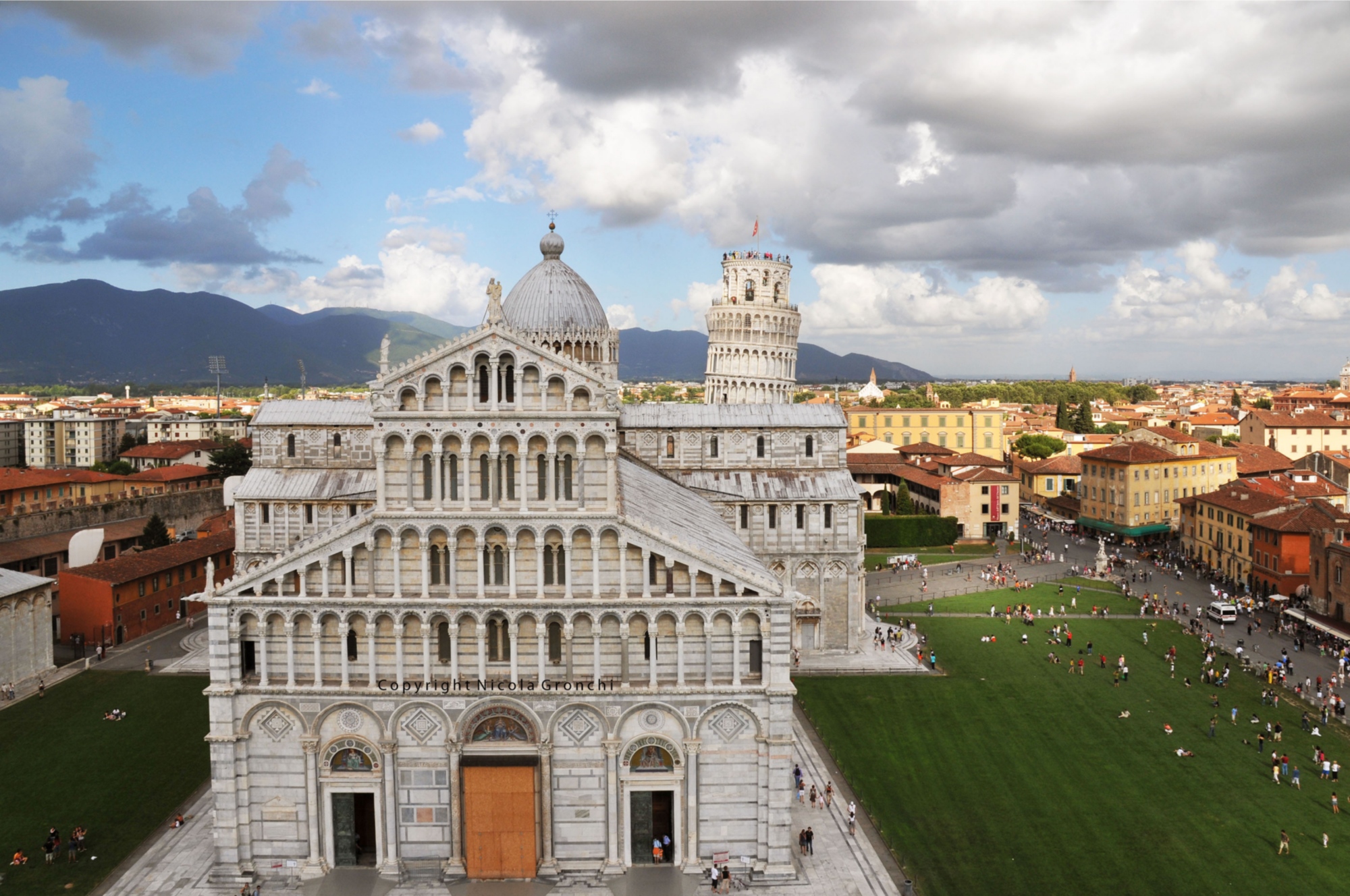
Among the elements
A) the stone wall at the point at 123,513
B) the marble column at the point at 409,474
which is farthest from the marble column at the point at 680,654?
the stone wall at the point at 123,513

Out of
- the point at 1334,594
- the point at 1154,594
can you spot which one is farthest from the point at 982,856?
the point at 1154,594

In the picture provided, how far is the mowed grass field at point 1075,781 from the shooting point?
33344 millimetres

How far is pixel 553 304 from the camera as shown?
6156 cm

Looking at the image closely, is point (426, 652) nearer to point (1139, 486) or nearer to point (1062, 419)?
point (1139, 486)

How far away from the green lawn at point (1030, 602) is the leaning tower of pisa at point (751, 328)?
30708 mm

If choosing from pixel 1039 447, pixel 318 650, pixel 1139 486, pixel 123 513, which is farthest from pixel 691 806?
pixel 1039 447

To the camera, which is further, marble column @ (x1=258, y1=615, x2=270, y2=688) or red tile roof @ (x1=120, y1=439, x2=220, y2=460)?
red tile roof @ (x1=120, y1=439, x2=220, y2=460)

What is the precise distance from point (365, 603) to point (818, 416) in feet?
112

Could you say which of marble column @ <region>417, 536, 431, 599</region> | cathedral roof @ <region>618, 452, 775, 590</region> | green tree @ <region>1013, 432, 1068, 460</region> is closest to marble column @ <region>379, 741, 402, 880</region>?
marble column @ <region>417, 536, 431, 599</region>

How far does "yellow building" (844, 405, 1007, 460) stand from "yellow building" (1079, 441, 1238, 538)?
2556cm

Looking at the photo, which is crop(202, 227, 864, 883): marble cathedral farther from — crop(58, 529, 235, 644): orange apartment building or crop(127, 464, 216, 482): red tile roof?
crop(127, 464, 216, 482): red tile roof

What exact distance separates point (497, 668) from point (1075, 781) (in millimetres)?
25068

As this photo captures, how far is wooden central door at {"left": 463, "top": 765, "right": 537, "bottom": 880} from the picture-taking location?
3228cm

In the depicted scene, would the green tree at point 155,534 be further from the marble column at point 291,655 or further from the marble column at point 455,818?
the marble column at point 455,818
